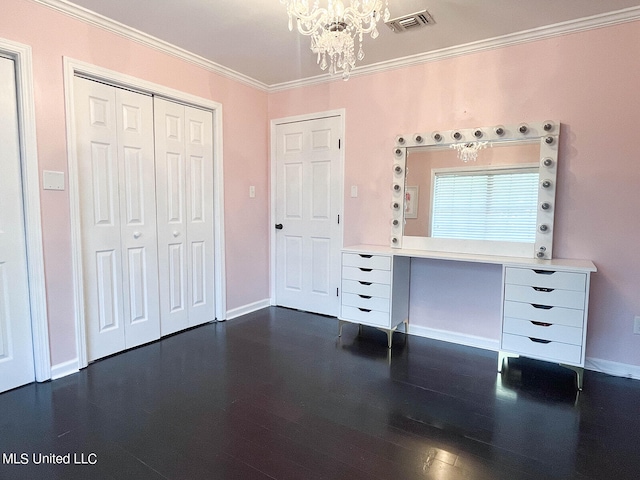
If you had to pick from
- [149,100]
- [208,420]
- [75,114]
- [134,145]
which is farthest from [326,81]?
[208,420]

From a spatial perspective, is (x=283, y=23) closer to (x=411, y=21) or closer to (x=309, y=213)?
(x=411, y=21)

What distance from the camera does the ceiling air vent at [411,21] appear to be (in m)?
2.33

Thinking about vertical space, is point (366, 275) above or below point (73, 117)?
below

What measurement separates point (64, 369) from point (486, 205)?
10.3ft

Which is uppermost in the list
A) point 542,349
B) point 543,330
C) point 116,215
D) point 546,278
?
point 116,215

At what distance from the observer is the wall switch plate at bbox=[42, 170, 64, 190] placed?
7.23 ft

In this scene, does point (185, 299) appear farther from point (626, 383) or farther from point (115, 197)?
point (626, 383)

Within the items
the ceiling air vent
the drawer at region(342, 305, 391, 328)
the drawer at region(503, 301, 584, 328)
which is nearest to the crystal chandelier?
the ceiling air vent

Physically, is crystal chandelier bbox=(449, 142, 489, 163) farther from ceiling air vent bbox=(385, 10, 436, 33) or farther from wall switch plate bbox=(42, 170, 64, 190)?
→ wall switch plate bbox=(42, 170, 64, 190)

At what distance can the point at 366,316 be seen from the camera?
9.71ft

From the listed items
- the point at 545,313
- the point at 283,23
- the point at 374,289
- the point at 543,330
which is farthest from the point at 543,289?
the point at 283,23

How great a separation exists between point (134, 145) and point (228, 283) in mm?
1473

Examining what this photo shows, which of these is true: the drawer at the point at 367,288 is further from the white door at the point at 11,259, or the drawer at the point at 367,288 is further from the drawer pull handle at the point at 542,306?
the white door at the point at 11,259

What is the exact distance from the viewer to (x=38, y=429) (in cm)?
181
